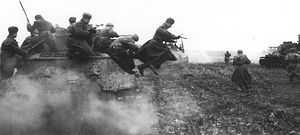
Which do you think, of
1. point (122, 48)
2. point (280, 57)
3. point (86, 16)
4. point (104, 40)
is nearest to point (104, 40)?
point (104, 40)

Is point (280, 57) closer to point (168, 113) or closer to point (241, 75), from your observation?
point (241, 75)

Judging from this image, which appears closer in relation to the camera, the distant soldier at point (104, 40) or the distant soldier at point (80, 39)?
the distant soldier at point (80, 39)

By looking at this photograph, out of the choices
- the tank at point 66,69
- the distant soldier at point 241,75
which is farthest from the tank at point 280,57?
the tank at point 66,69

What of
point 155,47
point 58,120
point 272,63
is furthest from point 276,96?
point 272,63

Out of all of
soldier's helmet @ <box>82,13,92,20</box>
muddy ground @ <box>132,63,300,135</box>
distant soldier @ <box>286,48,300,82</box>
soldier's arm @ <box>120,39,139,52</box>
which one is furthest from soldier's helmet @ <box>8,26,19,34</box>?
distant soldier @ <box>286,48,300,82</box>

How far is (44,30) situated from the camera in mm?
10664

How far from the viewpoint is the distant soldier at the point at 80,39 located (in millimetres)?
8641

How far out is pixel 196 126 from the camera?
376 inches

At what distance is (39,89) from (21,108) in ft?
1.82

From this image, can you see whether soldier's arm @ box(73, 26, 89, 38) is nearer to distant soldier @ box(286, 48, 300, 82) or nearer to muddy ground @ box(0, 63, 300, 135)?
Answer: muddy ground @ box(0, 63, 300, 135)

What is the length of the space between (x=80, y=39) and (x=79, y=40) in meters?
0.05

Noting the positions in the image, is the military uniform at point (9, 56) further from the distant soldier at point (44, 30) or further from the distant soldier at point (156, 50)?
the distant soldier at point (156, 50)

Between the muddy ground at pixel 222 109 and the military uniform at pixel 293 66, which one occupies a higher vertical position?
the military uniform at pixel 293 66

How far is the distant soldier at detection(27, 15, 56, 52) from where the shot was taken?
390 inches
